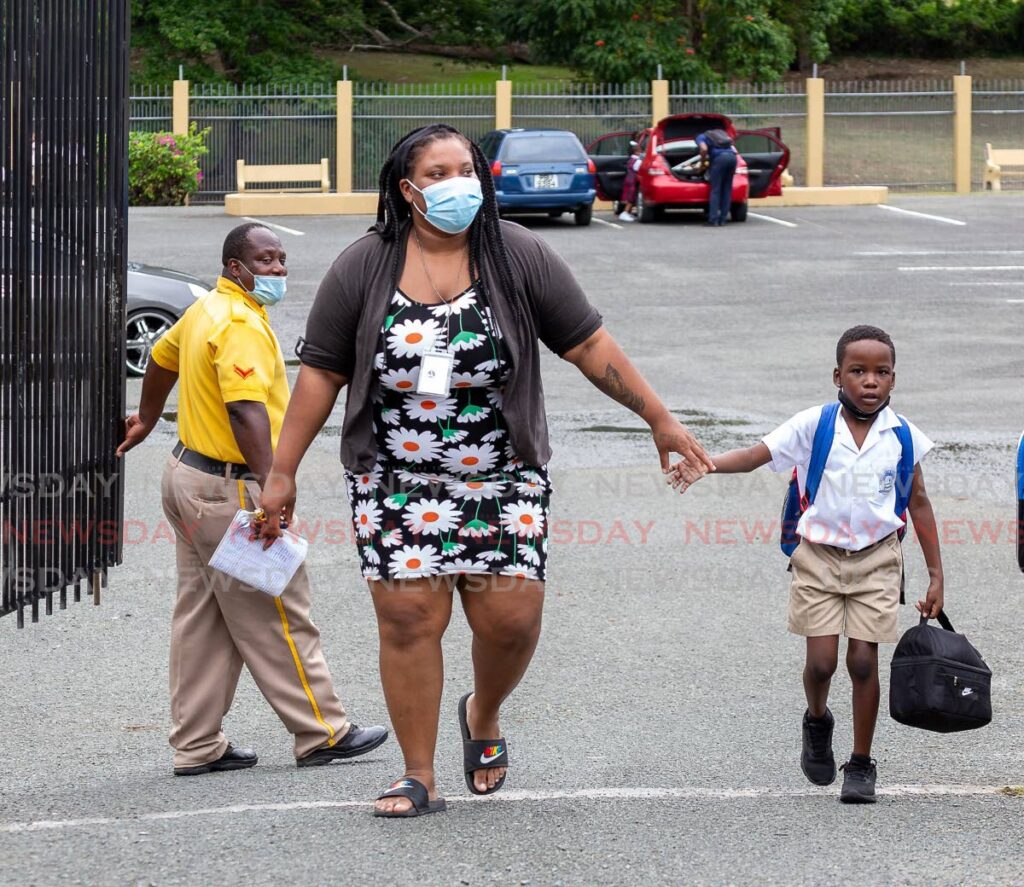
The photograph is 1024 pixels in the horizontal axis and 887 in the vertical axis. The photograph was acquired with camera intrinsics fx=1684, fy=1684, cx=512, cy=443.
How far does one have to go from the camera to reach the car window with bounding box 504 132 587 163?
2589 cm

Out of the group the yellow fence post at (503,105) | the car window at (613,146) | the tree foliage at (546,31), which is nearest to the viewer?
the car window at (613,146)

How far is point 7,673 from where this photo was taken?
21.7 ft

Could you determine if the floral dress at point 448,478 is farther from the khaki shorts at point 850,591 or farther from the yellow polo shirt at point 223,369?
the khaki shorts at point 850,591

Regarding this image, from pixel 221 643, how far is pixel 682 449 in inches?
65.5

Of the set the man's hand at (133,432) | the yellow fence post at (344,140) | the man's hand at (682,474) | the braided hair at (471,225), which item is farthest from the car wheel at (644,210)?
the braided hair at (471,225)

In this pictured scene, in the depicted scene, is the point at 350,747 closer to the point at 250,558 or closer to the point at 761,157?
the point at 250,558

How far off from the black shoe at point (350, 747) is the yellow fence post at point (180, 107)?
29424 millimetres

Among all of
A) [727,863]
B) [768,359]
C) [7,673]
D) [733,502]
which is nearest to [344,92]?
[768,359]

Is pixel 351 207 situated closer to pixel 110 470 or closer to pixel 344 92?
pixel 344 92

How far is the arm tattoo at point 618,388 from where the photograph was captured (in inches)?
193

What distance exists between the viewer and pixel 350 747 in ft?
18.2

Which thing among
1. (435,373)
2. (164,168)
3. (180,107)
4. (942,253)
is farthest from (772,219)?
(435,373)

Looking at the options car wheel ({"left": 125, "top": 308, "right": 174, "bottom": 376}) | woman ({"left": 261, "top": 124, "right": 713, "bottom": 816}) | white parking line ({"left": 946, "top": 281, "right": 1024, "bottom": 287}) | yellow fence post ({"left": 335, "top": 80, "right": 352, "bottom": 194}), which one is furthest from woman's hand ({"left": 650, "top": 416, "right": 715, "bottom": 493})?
yellow fence post ({"left": 335, "top": 80, "right": 352, "bottom": 194})

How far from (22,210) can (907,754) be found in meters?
3.27
